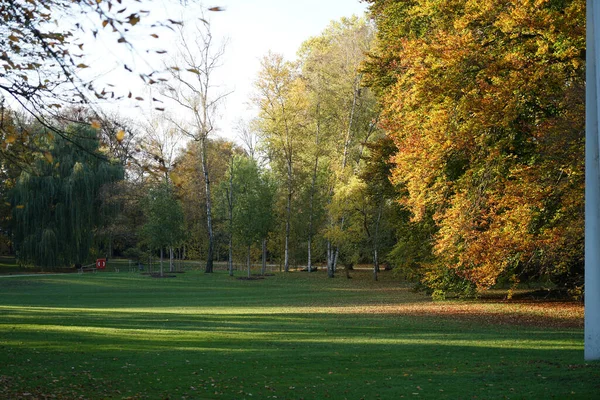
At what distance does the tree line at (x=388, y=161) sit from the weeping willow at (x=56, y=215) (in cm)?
11

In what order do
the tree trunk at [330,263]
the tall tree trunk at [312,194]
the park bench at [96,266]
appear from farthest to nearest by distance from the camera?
the park bench at [96,266] < the tall tree trunk at [312,194] < the tree trunk at [330,263]

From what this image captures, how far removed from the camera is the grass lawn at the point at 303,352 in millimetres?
9297

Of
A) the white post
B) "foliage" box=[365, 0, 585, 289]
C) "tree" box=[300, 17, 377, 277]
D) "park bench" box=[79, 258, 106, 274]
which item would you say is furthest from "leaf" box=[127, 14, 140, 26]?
"park bench" box=[79, 258, 106, 274]

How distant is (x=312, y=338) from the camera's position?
15500mm

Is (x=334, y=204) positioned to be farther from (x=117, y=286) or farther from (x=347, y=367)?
(x=347, y=367)

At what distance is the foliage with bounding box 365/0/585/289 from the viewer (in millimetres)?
19578

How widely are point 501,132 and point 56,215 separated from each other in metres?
38.2

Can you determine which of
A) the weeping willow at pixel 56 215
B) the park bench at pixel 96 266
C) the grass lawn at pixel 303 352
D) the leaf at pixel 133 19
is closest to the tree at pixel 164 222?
the weeping willow at pixel 56 215

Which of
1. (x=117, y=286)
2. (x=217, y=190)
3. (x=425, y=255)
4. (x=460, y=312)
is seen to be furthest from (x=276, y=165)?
(x=460, y=312)

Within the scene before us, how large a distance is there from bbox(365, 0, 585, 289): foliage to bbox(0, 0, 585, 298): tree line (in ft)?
0.21

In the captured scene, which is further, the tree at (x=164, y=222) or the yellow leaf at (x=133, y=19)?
the tree at (x=164, y=222)

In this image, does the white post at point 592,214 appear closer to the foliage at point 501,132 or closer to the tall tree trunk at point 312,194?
the foliage at point 501,132

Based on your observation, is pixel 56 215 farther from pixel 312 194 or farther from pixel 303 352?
pixel 303 352

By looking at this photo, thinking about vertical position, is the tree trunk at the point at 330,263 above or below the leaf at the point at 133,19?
below
